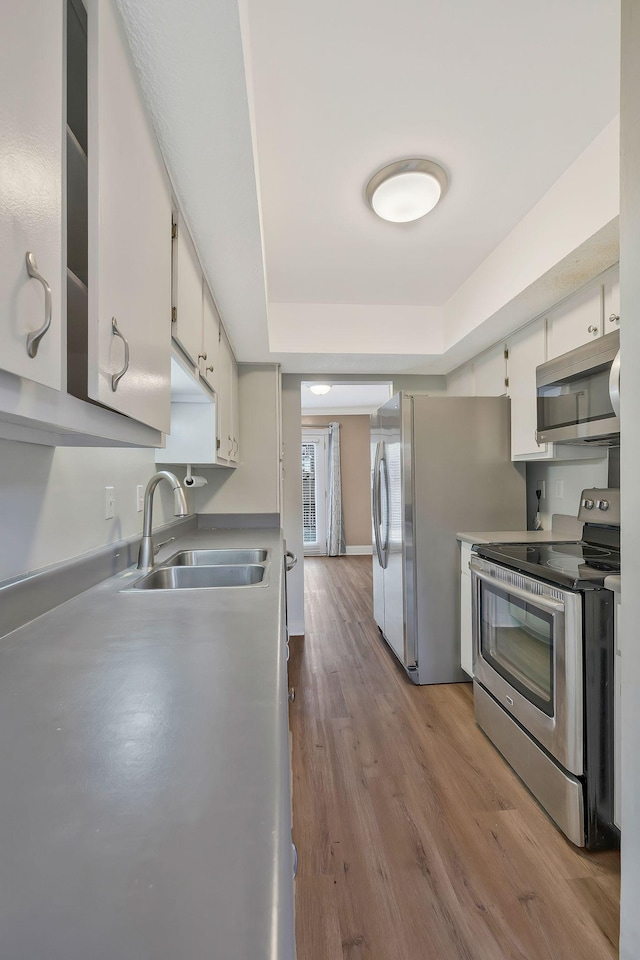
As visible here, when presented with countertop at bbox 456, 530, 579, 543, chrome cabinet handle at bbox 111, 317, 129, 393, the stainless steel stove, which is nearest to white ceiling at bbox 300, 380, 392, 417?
countertop at bbox 456, 530, 579, 543

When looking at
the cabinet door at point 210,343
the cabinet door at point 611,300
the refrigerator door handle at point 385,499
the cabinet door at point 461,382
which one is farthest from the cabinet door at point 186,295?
the cabinet door at point 461,382

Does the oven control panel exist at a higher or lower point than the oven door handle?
higher

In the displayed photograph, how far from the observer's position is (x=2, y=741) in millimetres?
525

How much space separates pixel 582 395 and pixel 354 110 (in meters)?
1.39

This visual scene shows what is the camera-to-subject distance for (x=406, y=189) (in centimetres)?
178

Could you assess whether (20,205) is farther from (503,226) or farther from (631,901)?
(503,226)

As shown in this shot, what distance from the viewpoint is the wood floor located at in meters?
1.17

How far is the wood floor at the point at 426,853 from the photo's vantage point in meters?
1.17

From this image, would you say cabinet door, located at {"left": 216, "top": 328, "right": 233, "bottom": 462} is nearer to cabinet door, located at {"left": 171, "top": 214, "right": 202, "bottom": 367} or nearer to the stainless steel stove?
cabinet door, located at {"left": 171, "top": 214, "right": 202, "bottom": 367}

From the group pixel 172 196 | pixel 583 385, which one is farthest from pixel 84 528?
pixel 583 385

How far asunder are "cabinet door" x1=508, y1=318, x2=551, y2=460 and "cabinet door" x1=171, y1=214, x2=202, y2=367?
1.77 metres

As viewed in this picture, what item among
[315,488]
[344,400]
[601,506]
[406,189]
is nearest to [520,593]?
[601,506]

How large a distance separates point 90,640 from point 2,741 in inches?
14.4

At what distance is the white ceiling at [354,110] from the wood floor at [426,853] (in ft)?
6.85
